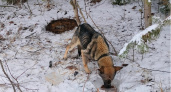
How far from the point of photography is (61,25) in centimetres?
700

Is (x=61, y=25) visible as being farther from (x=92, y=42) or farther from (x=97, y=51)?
(x=97, y=51)

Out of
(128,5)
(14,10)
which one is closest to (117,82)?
(128,5)

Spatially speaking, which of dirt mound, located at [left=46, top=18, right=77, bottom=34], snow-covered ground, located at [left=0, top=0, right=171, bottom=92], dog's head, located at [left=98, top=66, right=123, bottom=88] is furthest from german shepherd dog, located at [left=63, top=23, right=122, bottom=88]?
dirt mound, located at [left=46, top=18, right=77, bottom=34]

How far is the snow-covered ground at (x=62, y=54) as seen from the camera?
4.39 m

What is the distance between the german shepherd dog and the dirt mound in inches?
62.5

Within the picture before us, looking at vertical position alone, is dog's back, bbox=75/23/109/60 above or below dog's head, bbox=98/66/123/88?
above

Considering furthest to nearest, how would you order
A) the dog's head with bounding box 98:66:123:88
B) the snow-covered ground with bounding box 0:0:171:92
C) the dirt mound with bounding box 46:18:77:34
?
the dirt mound with bounding box 46:18:77:34 → the snow-covered ground with bounding box 0:0:171:92 → the dog's head with bounding box 98:66:123:88

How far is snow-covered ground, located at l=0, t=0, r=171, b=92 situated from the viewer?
173 inches

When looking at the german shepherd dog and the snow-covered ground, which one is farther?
the snow-covered ground

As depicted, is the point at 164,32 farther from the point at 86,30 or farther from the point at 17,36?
the point at 17,36

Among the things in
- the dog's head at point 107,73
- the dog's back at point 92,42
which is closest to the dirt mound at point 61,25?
the dog's back at point 92,42

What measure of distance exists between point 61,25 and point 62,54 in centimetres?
173

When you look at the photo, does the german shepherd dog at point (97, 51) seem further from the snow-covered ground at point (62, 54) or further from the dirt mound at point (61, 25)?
the dirt mound at point (61, 25)

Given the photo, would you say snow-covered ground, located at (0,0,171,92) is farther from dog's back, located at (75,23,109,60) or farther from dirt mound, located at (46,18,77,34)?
dog's back, located at (75,23,109,60)
